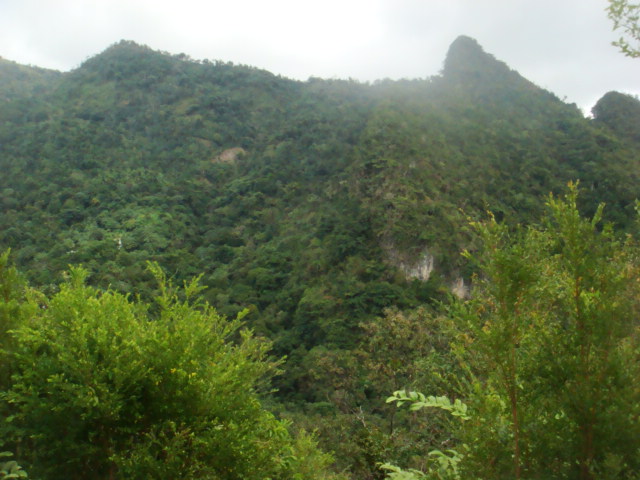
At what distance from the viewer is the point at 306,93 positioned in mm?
73188

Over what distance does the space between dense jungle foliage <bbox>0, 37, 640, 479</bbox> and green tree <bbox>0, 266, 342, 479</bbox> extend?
2 cm

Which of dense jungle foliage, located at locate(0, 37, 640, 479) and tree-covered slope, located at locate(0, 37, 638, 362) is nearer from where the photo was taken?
dense jungle foliage, located at locate(0, 37, 640, 479)

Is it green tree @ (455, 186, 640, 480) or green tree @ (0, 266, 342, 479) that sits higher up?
green tree @ (455, 186, 640, 480)

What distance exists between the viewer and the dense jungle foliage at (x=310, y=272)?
8.24 ft

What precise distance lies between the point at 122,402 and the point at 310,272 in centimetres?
3321

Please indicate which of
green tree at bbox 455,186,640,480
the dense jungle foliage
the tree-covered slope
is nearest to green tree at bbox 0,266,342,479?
the dense jungle foliage

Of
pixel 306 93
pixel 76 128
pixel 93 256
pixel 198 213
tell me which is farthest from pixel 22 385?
pixel 306 93

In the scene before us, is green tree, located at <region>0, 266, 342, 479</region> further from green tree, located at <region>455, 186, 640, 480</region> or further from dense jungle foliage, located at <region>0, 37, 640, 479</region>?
green tree, located at <region>455, 186, 640, 480</region>

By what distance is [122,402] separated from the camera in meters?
3.63

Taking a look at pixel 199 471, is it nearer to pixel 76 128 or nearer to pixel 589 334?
pixel 589 334

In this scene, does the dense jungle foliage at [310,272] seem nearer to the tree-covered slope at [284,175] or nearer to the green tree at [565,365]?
the green tree at [565,365]

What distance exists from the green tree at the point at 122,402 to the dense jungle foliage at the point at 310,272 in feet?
0.07

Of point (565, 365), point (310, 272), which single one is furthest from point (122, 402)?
point (310, 272)

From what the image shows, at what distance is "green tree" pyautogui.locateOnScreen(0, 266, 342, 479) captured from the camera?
11.6 feet
